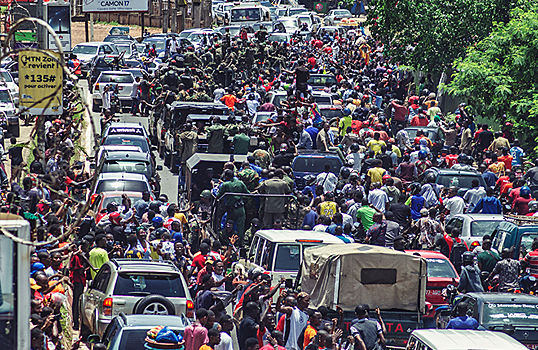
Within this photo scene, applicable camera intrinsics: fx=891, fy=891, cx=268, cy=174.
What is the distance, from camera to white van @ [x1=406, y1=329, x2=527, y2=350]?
9086 millimetres

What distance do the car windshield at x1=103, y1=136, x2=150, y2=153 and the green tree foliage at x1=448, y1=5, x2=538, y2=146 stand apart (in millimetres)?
9161

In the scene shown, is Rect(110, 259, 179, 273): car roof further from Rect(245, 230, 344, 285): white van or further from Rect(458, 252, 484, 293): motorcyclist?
Rect(458, 252, 484, 293): motorcyclist

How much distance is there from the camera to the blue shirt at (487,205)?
17.0 m

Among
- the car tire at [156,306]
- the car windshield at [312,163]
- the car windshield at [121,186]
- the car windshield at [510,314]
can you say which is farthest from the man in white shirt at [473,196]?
the car tire at [156,306]

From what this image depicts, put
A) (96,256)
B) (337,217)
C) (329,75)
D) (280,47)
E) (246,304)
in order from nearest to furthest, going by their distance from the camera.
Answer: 1. (246,304)
2. (96,256)
3. (337,217)
4. (329,75)
5. (280,47)

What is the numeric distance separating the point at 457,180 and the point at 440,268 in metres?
4.80

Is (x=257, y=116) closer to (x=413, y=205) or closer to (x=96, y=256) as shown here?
(x=413, y=205)

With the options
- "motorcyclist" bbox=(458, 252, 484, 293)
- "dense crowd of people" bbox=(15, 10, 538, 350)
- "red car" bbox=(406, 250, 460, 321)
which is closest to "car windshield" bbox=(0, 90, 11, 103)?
"dense crowd of people" bbox=(15, 10, 538, 350)

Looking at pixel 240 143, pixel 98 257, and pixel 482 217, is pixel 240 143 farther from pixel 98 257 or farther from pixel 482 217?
pixel 98 257

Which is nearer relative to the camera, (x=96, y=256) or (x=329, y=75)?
(x=96, y=256)

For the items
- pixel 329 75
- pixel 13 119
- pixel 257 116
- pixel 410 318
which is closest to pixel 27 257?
pixel 410 318

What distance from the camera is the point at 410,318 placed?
12.1 m

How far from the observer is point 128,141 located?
22562 millimetres

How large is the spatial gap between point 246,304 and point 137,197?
6.84 meters
